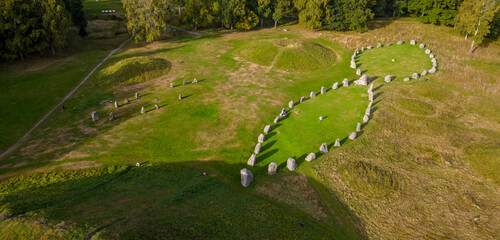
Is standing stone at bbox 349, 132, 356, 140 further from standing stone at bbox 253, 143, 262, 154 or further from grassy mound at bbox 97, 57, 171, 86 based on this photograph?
grassy mound at bbox 97, 57, 171, 86

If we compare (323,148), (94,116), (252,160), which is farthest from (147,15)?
(323,148)

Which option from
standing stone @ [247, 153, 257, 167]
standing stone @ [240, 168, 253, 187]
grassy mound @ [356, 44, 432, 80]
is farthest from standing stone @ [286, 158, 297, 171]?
grassy mound @ [356, 44, 432, 80]

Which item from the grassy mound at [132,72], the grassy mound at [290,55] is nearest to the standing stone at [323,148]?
the grassy mound at [290,55]

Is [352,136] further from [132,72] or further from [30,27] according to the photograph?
[30,27]

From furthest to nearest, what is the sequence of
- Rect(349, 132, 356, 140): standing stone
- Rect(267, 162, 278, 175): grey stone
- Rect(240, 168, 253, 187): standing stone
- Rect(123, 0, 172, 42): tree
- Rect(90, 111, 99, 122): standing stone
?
1. Rect(123, 0, 172, 42): tree
2. Rect(90, 111, 99, 122): standing stone
3. Rect(349, 132, 356, 140): standing stone
4. Rect(267, 162, 278, 175): grey stone
5. Rect(240, 168, 253, 187): standing stone

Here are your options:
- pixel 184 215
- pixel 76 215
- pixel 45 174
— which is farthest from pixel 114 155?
pixel 184 215

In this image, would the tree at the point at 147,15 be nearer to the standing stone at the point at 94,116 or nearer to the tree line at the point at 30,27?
the tree line at the point at 30,27

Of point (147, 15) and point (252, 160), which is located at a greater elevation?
point (147, 15)
